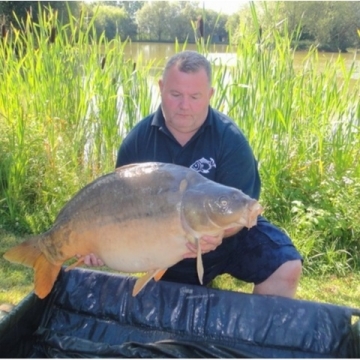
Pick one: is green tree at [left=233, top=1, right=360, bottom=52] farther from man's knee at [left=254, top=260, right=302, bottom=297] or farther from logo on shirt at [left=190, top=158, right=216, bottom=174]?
man's knee at [left=254, top=260, right=302, bottom=297]

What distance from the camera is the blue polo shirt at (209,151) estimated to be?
2.01m

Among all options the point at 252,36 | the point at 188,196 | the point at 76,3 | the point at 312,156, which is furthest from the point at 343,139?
the point at 76,3

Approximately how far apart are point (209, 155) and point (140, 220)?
521 millimetres

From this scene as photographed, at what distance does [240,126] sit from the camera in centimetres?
324

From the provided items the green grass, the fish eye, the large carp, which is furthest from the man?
the green grass

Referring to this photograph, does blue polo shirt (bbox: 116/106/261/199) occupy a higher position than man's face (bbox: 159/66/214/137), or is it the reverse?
man's face (bbox: 159/66/214/137)

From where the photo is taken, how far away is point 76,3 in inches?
466

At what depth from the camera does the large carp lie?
1539 millimetres

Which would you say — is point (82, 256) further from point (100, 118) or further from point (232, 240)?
point (100, 118)

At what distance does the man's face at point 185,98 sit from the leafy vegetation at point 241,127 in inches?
46.9

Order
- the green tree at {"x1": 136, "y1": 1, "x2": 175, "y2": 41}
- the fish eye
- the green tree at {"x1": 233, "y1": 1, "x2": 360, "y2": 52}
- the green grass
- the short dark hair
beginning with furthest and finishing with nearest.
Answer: the green tree at {"x1": 136, "y1": 1, "x2": 175, "y2": 41}, the green tree at {"x1": 233, "y1": 1, "x2": 360, "y2": 52}, the green grass, the short dark hair, the fish eye

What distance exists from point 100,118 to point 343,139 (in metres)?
1.53

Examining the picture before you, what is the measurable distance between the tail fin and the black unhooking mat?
4.4 inches

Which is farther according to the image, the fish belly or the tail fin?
the tail fin
